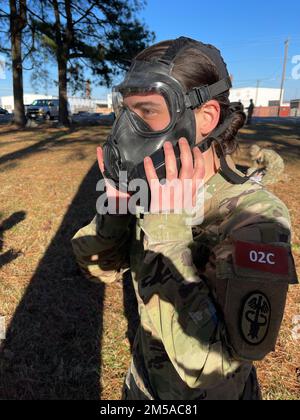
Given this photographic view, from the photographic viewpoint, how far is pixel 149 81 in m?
1.68

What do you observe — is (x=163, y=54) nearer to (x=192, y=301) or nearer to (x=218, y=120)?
(x=218, y=120)

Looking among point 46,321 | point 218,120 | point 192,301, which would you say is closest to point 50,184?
point 46,321

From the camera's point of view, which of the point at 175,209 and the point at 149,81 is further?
the point at 149,81

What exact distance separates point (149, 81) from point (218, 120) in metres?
0.38

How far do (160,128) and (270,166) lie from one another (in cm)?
664

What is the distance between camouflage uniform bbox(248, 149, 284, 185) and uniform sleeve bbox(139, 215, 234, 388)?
6475mm

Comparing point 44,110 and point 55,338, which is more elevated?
point 44,110

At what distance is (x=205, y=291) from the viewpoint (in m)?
1.29

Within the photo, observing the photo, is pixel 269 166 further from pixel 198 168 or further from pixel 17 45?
pixel 17 45

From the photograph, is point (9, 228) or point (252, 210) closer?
point (252, 210)

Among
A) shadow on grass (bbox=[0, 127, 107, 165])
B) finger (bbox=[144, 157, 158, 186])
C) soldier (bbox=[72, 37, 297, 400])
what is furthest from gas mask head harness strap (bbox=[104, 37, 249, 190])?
shadow on grass (bbox=[0, 127, 107, 165])

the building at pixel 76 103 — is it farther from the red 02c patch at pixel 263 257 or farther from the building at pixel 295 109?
the red 02c patch at pixel 263 257

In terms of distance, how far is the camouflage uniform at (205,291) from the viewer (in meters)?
1.21

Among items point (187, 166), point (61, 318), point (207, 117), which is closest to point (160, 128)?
point (207, 117)
